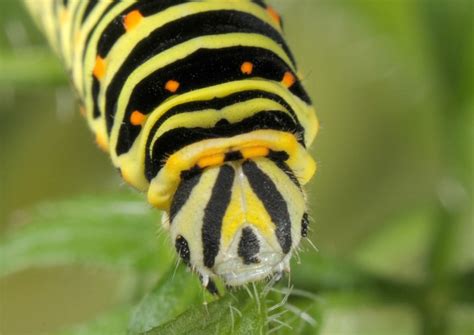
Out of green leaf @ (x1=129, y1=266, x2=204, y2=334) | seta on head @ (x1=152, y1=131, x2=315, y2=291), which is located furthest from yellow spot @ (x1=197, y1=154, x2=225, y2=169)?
green leaf @ (x1=129, y1=266, x2=204, y2=334)

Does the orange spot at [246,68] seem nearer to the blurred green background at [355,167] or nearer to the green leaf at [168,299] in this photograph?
the green leaf at [168,299]

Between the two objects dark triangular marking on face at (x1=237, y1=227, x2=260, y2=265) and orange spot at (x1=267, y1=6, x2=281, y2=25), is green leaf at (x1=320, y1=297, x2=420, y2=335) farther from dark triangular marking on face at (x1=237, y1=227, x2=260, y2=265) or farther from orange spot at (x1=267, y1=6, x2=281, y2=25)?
dark triangular marking on face at (x1=237, y1=227, x2=260, y2=265)

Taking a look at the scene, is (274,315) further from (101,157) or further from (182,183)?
(101,157)

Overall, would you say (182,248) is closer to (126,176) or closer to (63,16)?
(126,176)

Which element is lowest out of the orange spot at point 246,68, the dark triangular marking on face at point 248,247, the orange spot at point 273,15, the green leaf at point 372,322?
the green leaf at point 372,322

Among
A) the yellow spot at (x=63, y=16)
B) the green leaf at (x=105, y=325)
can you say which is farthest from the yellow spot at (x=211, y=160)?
the yellow spot at (x=63, y=16)

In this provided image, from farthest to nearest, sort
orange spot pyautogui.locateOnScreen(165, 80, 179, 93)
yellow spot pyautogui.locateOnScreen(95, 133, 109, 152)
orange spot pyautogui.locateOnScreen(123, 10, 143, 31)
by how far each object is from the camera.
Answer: yellow spot pyautogui.locateOnScreen(95, 133, 109, 152), orange spot pyautogui.locateOnScreen(123, 10, 143, 31), orange spot pyautogui.locateOnScreen(165, 80, 179, 93)
